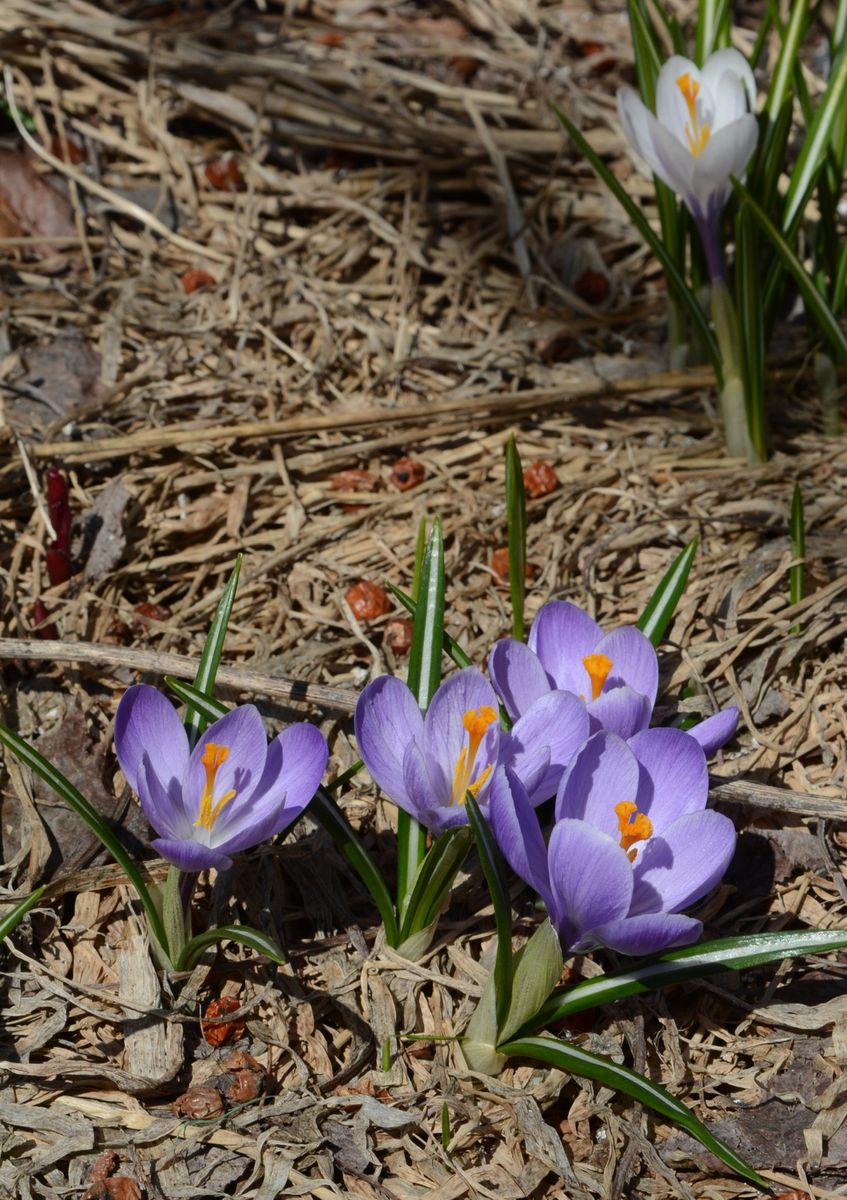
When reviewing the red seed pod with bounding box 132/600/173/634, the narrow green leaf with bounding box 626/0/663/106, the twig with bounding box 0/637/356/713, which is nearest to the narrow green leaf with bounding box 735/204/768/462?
the narrow green leaf with bounding box 626/0/663/106

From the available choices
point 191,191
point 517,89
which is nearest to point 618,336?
point 517,89

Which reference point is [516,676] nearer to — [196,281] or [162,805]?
[162,805]

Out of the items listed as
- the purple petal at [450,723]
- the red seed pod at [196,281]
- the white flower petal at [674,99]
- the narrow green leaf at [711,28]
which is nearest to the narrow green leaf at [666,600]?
the purple petal at [450,723]

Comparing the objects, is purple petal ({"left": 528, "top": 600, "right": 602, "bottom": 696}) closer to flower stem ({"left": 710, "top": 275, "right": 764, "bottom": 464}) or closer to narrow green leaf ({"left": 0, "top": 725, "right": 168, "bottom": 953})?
narrow green leaf ({"left": 0, "top": 725, "right": 168, "bottom": 953})

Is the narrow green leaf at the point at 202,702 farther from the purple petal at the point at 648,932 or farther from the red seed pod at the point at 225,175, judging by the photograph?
the red seed pod at the point at 225,175

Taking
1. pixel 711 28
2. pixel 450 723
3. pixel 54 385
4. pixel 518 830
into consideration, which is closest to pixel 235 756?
pixel 450 723

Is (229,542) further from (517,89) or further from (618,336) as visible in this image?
(517,89)

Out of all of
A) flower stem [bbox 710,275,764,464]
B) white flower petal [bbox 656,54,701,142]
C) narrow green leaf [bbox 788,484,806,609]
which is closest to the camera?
narrow green leaf [bbox 788,484,806,609]
